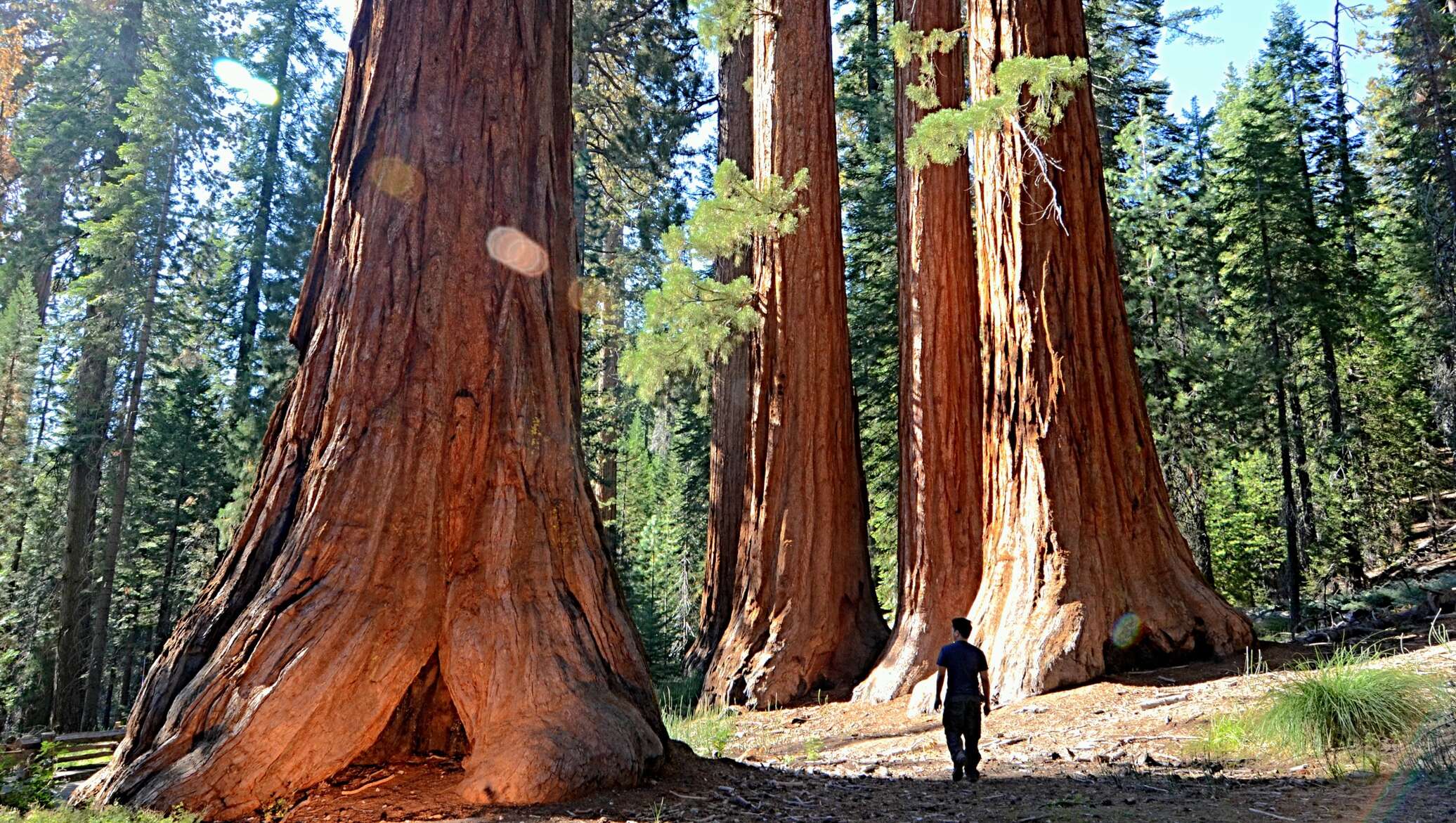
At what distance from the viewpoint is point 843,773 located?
6.70m

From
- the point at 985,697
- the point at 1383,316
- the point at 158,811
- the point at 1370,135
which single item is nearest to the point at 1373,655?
the point at 985,697

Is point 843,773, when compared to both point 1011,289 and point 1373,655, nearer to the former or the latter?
point 1373,655

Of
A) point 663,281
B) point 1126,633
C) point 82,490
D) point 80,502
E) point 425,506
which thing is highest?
point 663,281

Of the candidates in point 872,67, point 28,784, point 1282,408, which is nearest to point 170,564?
point 872,67

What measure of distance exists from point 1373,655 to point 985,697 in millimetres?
3341

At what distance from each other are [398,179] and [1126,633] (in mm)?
7135

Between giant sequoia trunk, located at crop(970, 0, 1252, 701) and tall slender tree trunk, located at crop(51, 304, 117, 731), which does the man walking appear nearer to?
giant sequoia trunk, located at crop(970, 0, 1252, 701)

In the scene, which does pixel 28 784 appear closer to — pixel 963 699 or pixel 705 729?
pixel 963 699

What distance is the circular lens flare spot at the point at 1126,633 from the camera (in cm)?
818

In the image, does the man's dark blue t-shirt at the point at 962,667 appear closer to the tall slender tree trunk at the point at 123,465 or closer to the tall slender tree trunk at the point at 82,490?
the tall slender tree trunk at the point at 82,490

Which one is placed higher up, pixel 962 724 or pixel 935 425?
pixel 935 425

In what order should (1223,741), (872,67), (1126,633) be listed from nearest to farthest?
(1223,741)
(1126,633)
(872,67)

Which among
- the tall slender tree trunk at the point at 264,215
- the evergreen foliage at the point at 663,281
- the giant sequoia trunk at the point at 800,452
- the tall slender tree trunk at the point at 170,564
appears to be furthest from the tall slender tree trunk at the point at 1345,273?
the tall slender tree trunk at the point at 170,564

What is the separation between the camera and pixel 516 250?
5703 millimetres
